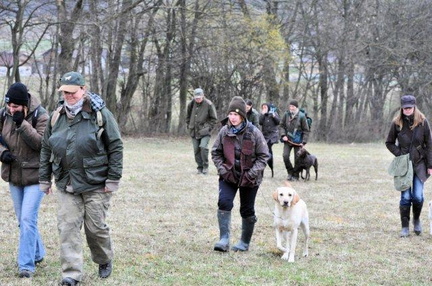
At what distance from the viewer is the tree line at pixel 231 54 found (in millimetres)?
28516

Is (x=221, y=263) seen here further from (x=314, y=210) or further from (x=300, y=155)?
(x=300, y=155)

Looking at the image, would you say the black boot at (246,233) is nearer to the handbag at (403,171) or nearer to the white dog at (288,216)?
the white dog at (288,216)

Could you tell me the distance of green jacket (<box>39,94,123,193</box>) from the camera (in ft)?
18.9

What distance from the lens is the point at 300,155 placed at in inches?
599

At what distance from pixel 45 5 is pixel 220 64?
323 inches

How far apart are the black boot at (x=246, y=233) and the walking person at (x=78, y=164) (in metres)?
2.17

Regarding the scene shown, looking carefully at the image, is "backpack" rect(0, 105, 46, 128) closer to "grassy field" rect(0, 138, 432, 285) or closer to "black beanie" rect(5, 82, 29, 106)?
"black beanie" rect(5, 82, 29, 106)

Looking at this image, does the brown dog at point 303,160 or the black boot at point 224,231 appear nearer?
the black boot at point 224,231

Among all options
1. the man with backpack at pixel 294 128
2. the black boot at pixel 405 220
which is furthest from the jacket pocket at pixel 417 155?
the man with backpack at pixel 294 128

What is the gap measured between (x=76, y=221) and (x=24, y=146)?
929mm

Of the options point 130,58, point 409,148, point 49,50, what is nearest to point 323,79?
point 130,58

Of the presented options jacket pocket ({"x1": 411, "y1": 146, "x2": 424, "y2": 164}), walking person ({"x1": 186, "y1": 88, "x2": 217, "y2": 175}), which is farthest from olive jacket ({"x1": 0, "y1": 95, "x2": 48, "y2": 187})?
walking person ({"x1": 186, "y1": 88, "x2": 217, "y2": 175})

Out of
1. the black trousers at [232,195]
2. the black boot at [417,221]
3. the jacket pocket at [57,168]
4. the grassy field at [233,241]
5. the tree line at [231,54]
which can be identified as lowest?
the grassy field at [233,241]

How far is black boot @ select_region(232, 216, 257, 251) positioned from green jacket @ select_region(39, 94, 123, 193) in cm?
230
